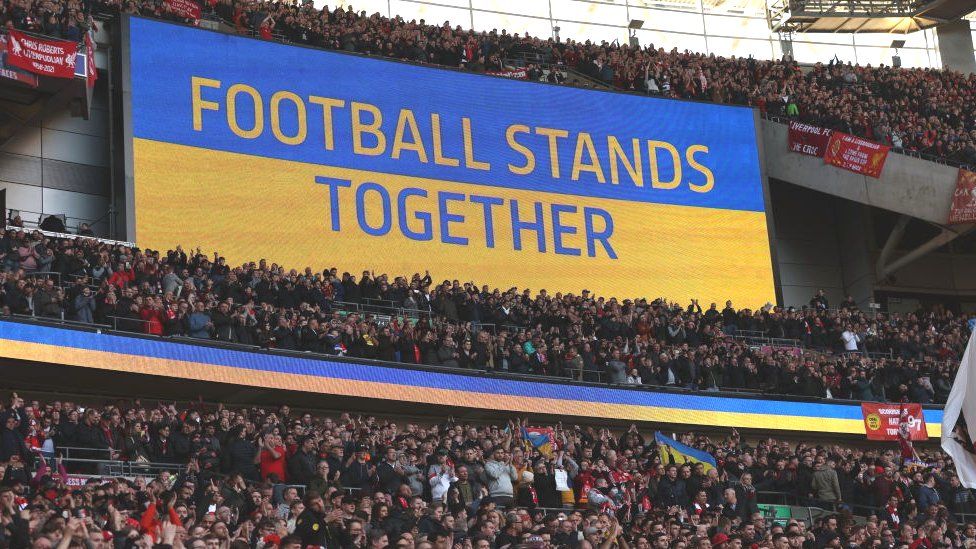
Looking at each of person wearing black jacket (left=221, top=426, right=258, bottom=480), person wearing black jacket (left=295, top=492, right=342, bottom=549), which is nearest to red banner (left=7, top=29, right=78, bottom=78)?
person wearing black jacket (left=221, top=426, right=258, bottom=480)

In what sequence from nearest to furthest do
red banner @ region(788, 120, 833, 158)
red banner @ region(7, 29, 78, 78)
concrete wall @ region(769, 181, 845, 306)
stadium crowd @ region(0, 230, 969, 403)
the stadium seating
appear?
1. the stadium seating
2. stadium crowd @ region(0, 230, 969, 403)
3. red banner @ region(7, 29, 78, 78)
4. red banner @ region(788, 120, 833, 158)
5. concrete wall @ region(769, 181, 845, 306)

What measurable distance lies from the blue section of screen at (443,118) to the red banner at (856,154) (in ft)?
5.94

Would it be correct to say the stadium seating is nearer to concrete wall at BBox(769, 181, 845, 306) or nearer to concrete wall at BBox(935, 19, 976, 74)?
concrete wall at BBox(769, 181, 845, 306)

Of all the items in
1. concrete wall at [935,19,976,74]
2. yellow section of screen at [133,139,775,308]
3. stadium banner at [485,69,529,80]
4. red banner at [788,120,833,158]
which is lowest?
yellow section of screen at [133,139,775,308]

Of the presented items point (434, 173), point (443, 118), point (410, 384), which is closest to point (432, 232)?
point (434, 173)

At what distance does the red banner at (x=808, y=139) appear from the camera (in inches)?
1324

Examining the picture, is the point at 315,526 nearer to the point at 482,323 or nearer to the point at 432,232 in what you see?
the point at 482,323

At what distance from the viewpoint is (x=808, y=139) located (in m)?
33.9

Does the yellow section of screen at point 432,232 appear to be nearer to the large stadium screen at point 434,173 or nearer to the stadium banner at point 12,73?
the large stadium screen at point 434,173

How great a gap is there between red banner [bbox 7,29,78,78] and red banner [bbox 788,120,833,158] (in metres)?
16.7

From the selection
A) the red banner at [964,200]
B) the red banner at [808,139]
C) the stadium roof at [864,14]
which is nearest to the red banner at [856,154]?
the red banner at [808,139]

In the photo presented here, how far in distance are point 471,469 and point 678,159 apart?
15.2 m

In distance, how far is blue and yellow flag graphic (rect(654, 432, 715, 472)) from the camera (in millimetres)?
22125

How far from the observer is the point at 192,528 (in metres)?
13.2
